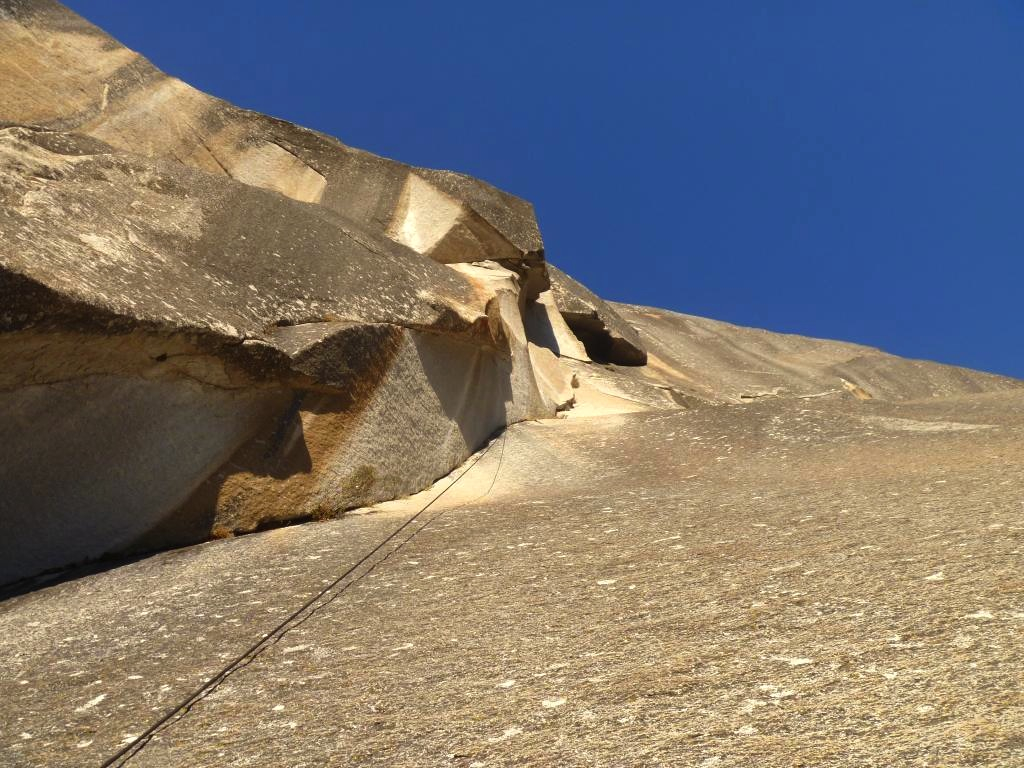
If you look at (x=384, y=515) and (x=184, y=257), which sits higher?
(x=184, y=257)

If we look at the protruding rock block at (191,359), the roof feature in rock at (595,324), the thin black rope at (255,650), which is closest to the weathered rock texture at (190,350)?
the protruding rock block at (191,359)

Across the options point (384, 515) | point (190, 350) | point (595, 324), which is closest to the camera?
point (190, 350)

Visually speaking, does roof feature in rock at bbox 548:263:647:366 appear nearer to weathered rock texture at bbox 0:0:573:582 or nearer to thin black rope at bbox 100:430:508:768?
weathered rock texture at bbox 0:0:573:582

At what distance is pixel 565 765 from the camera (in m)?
2.65

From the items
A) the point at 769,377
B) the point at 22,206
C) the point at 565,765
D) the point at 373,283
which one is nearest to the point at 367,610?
the point at 565,765

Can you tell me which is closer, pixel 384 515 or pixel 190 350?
pixel 190 350

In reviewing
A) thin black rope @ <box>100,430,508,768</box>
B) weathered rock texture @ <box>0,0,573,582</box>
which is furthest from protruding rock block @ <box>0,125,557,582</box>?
thin black rope @ <box>100,430,508,768</box>

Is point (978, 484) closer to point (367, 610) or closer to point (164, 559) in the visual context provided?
point (367, 610)

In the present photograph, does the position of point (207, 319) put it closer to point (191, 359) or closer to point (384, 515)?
point (191, 359)

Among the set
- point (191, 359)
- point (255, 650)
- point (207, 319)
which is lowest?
point (255, 650)

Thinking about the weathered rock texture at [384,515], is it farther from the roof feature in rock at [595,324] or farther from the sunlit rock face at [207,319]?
the roof feature in rock at [595,324]

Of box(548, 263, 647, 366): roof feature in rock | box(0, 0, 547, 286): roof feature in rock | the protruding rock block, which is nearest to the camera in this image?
the protruding rock block

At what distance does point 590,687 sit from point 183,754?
4.54ft

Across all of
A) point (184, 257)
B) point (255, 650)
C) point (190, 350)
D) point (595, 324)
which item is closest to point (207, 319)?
point (190, 350)
